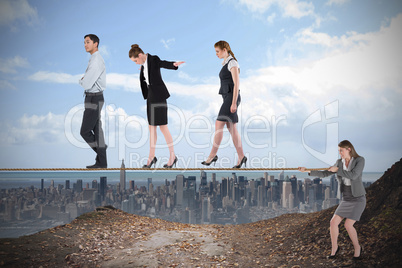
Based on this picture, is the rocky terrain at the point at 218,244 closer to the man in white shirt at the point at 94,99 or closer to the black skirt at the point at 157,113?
the man in white shirt at the point at 94,99

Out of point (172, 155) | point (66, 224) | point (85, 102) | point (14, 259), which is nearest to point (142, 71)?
point (85, 102)

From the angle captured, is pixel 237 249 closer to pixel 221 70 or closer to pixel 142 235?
pixel 142 235

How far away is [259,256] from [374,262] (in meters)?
3.16

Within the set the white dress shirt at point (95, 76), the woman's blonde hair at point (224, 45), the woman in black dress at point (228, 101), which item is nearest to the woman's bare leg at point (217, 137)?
the woman in black dress at point (228, 101)

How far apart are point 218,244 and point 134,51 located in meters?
6.23

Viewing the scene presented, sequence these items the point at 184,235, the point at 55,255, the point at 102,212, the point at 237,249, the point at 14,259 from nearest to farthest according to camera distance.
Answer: the point at 14,259 < the point at 55,255 < the point at 237,249 < the point at 184,235 < the point at 102,212

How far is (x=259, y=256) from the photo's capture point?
9.41 metres

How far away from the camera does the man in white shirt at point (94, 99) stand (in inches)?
300

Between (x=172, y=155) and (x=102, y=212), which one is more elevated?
(x=172, y=155)

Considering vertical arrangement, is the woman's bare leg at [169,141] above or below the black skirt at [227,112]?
below

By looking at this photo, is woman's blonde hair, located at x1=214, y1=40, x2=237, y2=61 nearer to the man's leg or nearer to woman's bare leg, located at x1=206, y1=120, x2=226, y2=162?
woman's bare leg, located at x1=206, y1=120, x2=226, y2=162

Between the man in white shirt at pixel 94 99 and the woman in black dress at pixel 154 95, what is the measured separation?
0.83 meters

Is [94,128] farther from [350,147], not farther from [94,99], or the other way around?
[350,147]

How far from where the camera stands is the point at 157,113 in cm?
772
